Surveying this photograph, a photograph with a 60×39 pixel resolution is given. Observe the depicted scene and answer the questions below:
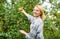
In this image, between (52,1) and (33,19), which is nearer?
(33,19)

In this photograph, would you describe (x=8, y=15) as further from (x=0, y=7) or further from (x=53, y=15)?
(x=53, y=15)

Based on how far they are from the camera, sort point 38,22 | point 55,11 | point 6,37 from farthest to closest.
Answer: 1. point 55,11
2. point 6,37
3. point 38,22

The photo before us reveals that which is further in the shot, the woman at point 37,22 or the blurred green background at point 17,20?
the blurred green background at point 17,20

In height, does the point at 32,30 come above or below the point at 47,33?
above

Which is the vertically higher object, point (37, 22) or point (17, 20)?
point (37, 22)

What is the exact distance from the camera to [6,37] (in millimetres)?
4234

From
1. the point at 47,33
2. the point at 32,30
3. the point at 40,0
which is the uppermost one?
the point at 40,0

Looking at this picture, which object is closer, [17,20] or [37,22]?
[37,22]

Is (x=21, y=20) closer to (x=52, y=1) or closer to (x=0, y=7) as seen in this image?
(x=0, y=7)

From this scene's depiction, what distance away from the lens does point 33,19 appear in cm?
372

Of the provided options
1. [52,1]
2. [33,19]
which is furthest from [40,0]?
[33,19]

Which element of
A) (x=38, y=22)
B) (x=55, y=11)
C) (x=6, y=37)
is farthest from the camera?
(x=55, y=11)

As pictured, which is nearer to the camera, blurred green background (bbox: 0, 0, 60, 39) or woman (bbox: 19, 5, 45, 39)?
woman (bbox: 19, 5, 45, 39)

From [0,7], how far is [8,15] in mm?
235
